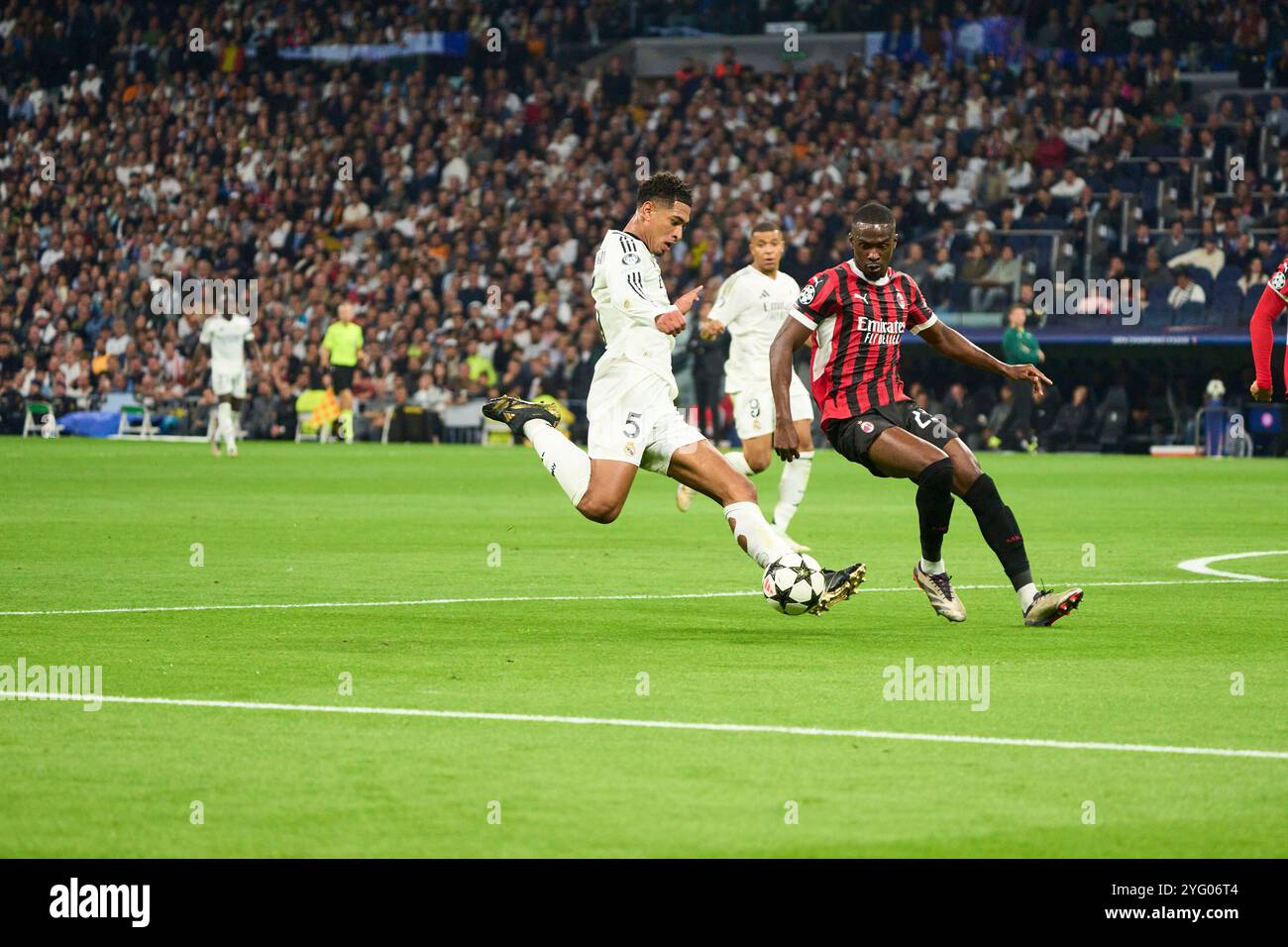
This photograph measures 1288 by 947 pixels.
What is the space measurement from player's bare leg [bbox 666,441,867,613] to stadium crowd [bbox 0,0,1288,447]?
23055mm

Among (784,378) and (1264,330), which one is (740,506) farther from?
(1264,330)

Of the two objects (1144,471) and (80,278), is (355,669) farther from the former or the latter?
(80,278)

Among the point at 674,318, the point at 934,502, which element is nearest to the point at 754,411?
the point at 934,502

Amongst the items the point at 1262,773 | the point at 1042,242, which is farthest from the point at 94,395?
the point at 1262,773

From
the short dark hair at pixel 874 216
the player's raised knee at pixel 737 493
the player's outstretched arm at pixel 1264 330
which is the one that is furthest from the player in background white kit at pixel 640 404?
the player's outstretched arm at pixel 1264 330

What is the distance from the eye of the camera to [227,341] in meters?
32.2

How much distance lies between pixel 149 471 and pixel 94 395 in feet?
50.0

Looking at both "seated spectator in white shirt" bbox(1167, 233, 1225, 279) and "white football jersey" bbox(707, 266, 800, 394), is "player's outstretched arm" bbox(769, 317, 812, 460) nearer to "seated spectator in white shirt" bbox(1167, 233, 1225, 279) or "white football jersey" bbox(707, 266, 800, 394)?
"white football jersey" bbox(707, 266, 800, 394)

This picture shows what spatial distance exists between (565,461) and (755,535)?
3.85 feet

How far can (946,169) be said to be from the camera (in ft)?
124

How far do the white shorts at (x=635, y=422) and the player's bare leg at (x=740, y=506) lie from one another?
9 cm

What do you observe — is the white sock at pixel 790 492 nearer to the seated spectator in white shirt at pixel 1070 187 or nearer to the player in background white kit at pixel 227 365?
the player in background white kit at pixel 227 365

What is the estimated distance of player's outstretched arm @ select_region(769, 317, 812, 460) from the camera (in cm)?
1109

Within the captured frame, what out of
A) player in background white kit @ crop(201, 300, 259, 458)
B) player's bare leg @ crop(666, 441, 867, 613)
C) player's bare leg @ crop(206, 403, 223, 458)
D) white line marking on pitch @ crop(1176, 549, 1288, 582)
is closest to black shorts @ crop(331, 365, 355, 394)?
player's bare leg @ crop(206, 403, 223, 458)
